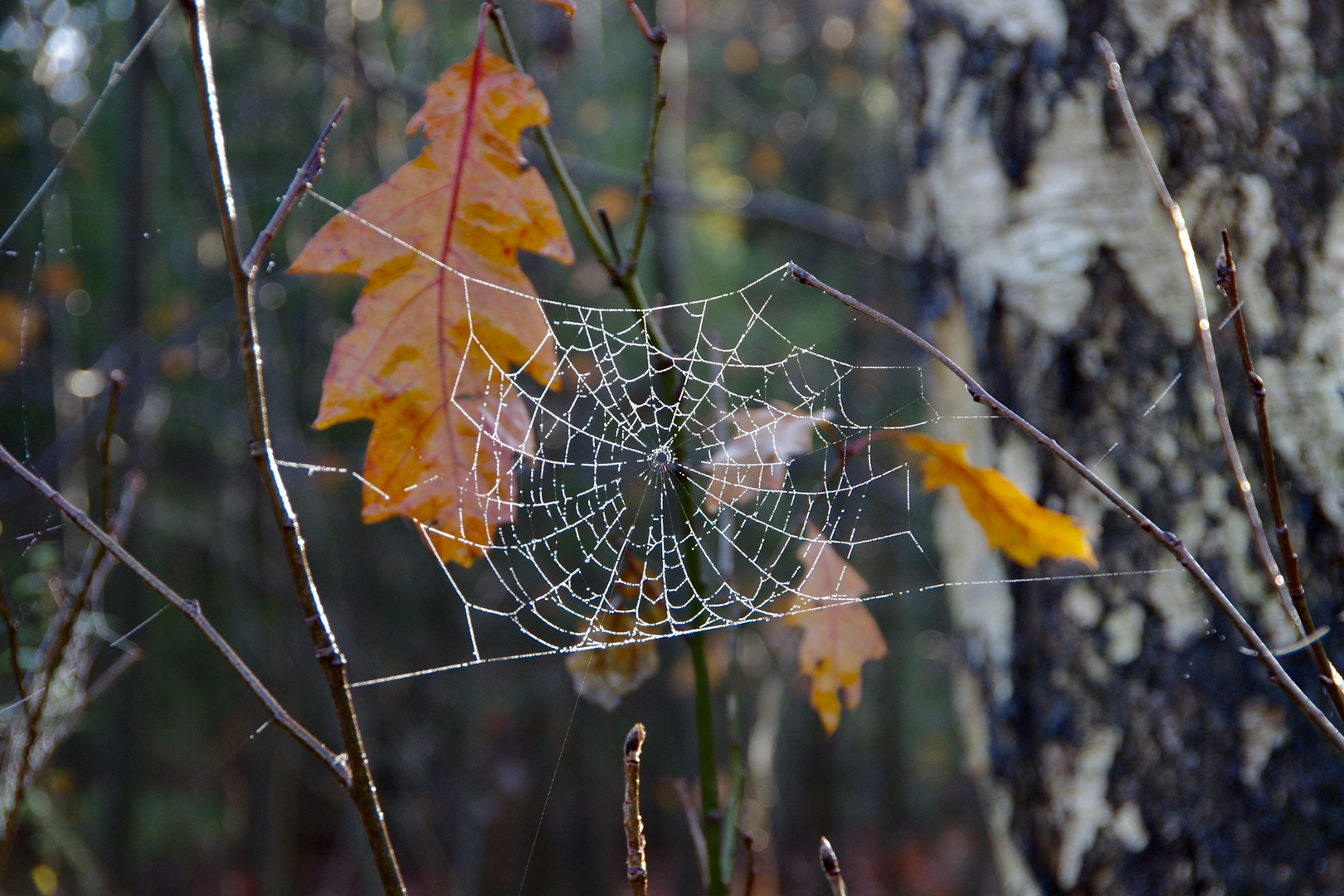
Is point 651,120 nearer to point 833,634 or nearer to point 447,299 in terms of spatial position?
point 447,299

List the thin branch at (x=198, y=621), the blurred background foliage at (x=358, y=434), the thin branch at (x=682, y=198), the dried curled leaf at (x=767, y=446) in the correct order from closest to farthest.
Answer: the thin branch at (x=198, y=621)
the dried curled leaf at (x=767, y=446)
the thin branch at (x=682, y=198)
the blurred background foliage at (x=358, y=434)

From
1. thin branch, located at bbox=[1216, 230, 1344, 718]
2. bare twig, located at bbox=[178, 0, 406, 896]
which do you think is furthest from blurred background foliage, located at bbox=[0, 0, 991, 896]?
thin branch, located at bbox=[1216, 230, 1344, 718]

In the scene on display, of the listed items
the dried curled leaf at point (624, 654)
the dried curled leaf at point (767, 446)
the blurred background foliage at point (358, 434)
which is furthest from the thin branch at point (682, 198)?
the dried curled leaf at point (624, 654)

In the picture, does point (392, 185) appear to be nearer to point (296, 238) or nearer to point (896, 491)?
point (296, 238)

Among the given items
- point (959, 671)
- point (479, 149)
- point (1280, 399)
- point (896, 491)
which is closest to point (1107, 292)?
point (1280, 399)

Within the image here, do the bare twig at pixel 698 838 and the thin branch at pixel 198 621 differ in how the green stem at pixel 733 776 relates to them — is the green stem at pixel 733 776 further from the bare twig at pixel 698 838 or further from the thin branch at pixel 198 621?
the thin branch at pixel 198 621

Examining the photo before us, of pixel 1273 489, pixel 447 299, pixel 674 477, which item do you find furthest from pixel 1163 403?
pixel 447 299
